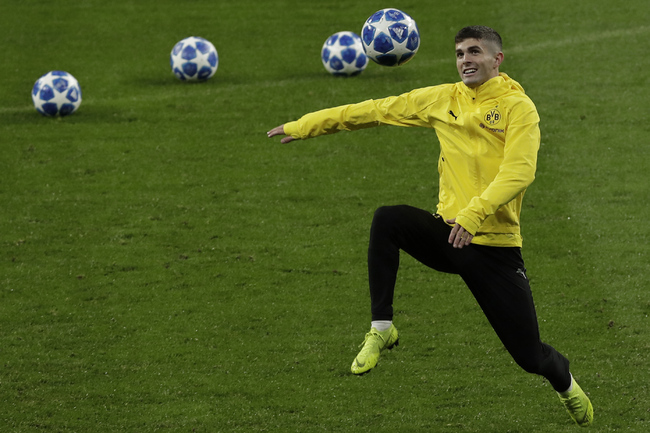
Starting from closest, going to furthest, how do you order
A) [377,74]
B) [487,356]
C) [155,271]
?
[487,356]
[155,271]
[377,74]

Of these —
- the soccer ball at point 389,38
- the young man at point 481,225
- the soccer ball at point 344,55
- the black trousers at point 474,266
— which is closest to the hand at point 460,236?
the young man at point 481,225

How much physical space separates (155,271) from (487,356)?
456 centimetres

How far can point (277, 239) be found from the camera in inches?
542

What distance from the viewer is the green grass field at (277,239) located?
33.1 feet

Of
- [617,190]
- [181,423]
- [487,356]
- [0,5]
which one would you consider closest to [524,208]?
[617,190]

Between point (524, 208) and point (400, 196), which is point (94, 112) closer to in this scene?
point (400, 196)

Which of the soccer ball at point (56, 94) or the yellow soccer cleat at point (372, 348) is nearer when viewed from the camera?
the yellow soccer cleat at point (372, 348)

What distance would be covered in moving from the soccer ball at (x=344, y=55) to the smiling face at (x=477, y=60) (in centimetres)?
1092

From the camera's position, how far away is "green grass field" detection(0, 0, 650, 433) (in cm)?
1009

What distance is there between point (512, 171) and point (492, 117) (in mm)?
597

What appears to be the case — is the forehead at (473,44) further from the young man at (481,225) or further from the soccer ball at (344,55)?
the soccer ball at (344,55)

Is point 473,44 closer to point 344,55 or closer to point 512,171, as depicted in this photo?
point 512,171

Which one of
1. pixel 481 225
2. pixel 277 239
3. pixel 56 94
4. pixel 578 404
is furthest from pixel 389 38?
pixel 56 94

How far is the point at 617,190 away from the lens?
A: 15.0 metres
